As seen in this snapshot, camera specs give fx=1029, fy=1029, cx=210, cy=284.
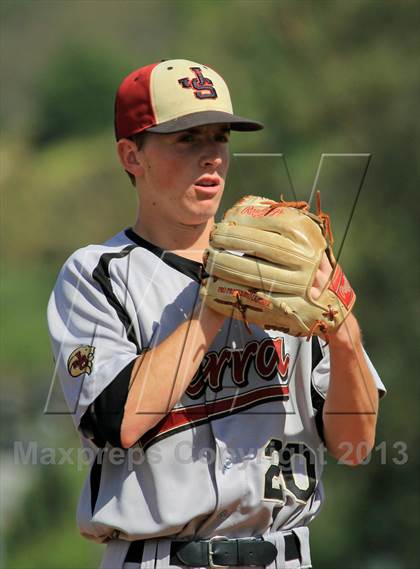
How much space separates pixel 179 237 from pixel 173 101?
328 millimetres

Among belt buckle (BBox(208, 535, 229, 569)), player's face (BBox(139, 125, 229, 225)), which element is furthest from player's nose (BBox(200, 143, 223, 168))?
belt buckle (BBox(208, 535, 229, 569))

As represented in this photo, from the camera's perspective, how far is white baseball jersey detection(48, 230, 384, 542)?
2.28 m

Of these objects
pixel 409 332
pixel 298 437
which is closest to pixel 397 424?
pixel 409 332

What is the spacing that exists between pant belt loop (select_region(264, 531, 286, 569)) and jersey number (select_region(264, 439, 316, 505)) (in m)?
0.09

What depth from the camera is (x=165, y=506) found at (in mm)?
2271

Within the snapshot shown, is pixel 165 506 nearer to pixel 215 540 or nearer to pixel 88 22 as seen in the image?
pixel 215 540

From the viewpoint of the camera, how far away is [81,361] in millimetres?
2307

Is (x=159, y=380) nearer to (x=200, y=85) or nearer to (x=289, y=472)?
(x=289, y=472)

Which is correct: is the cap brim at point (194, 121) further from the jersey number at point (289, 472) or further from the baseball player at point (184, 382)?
the jersey number at point (289, 472)

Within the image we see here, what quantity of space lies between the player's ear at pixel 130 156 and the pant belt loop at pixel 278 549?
3.02ft

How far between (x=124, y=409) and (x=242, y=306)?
0.34 metres

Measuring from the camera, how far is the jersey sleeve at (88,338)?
2.24m

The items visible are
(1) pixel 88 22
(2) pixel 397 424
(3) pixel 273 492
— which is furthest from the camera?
(1) pixel 88 22

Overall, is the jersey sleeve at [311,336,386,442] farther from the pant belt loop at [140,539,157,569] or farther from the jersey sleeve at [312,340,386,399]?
the pant belt loop at [140,539,157,569]
